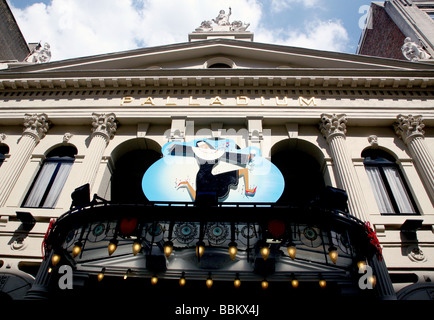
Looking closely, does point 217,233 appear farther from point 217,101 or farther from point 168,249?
point 217,101

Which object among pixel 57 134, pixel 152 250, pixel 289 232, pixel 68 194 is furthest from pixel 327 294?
pixel 57 134

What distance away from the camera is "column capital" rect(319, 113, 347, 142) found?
12352 mm

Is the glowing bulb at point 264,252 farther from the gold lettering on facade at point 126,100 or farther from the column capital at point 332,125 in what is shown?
the gold lettering on facade at point 126,100

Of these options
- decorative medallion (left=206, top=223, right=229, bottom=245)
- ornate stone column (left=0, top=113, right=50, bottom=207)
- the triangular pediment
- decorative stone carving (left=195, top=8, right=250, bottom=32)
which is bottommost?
decorative medallion (left=206, top=223, right=229, bottom=245)

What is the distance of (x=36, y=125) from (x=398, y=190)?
14.5 meters

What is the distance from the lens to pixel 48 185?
1190 centimetres

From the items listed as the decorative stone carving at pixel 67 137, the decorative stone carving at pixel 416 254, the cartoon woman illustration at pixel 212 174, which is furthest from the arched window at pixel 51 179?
the decorative stone carving at pixel 416 254

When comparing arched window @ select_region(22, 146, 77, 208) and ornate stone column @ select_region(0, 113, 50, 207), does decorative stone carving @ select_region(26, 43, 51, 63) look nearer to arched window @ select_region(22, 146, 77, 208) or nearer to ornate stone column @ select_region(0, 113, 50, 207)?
ornate stone column @ select_region(0, 113, 50, 207)

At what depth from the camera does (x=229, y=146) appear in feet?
39.3

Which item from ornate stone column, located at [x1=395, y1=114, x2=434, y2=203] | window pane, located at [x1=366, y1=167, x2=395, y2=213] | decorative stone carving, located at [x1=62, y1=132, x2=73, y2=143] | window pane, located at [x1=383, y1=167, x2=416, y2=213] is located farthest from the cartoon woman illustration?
ornate stone column, located at [x1=395, y1=114, x2=434, y2=203]

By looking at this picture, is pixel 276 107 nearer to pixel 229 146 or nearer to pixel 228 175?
pixel 229 146

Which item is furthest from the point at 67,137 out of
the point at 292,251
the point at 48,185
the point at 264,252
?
the point at 292,251

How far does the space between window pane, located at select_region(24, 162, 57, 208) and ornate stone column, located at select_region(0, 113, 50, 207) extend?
0.66 meters

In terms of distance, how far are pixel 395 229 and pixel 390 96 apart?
22.0 ft
